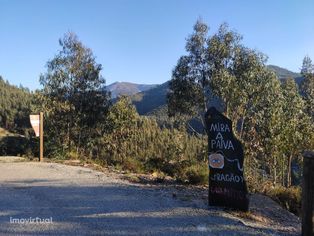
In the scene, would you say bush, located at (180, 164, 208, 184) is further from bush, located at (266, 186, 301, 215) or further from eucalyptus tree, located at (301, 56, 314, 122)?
eucalyptus tree, located at (301, 56, 314, 122)

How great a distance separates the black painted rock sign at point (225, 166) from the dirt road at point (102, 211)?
32cm

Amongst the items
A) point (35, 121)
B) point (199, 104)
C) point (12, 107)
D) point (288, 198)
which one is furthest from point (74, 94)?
point (12, 107)

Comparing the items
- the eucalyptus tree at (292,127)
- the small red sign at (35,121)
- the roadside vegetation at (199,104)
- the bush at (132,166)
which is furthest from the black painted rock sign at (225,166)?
the eucalyptus tree at (292,127)

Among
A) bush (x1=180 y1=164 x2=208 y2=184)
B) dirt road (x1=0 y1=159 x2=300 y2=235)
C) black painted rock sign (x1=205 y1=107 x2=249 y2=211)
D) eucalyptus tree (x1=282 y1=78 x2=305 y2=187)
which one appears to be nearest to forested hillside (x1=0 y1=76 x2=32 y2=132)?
eucalyptus tree (x1=282 y1=78 x2=305 y2=187)

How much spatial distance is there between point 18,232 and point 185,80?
2117cm

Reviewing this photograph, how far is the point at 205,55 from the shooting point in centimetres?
2622

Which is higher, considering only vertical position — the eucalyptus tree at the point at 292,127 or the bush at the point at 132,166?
the eucalyptus tree at the point at 292,127

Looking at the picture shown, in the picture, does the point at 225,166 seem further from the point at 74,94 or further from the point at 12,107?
the point at 12,107

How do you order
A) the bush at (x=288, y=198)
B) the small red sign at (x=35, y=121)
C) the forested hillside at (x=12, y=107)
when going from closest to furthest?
1. the bush at (x=288, y=198)
2. the small red sign at (x=35, y=121)
3. the forested hillside at (x=12, y=107)

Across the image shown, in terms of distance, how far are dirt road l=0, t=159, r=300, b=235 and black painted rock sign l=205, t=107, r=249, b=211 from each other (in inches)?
12.6

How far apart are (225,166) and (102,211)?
2132 millimetres

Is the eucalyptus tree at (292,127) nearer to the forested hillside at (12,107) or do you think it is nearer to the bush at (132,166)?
the bush at (132,166)

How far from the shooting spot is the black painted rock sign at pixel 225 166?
22.6ft

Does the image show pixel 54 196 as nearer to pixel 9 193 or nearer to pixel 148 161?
pixel 9 193
